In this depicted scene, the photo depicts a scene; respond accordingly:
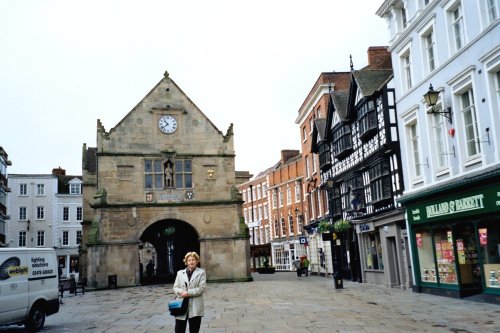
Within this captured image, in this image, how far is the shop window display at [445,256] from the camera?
56.1ft

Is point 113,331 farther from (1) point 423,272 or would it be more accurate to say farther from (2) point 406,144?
(2) point 406,144

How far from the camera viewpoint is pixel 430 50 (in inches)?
736

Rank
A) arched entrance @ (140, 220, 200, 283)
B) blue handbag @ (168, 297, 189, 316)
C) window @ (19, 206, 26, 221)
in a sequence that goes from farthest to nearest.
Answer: window @ (19, 206, 26, 221) < arched entrance @ (140, 220, 200, 283) < blue handbag @ (168, 297, 189, 316)

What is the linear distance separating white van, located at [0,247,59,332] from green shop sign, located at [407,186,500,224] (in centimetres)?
1259

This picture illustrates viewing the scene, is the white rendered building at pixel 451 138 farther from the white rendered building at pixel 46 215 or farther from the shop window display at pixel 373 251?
the white rendered building at pixel 46 215

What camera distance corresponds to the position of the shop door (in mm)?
16156

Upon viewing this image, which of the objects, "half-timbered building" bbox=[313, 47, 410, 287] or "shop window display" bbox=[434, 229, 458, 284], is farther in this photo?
"half-timbered building" bbox=[313, 47, 410, 287]

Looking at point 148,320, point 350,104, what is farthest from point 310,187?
point 148,320

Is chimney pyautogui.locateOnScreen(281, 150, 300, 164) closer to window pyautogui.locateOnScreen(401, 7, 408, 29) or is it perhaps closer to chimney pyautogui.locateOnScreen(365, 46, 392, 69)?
chimney pyautogui.locateOnScreen(365, 46, 392, 69)

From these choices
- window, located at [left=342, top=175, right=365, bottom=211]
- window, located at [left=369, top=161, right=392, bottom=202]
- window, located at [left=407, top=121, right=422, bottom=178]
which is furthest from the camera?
window, located at [left=342, top=175, right=365, bottom=211]

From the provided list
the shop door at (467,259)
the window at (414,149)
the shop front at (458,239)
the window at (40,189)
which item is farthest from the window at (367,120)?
the window at (40,189)

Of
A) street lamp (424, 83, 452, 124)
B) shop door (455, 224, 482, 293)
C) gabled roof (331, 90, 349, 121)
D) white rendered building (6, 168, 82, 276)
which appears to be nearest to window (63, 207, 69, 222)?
white rendered building (6, 168, 82, 276)

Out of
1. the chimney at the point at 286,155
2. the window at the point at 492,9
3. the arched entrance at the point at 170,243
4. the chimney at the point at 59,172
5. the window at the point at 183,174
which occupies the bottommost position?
the arched entrance at the point at 170,243

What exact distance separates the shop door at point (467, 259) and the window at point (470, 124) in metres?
2.49
